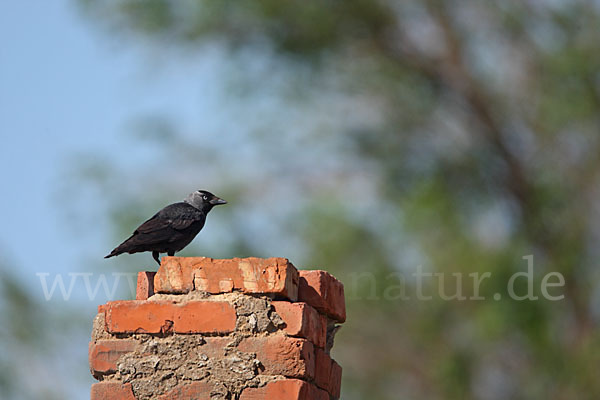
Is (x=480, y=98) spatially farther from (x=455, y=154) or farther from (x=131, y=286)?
(x=131, y=286)

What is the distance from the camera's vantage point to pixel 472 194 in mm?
14789

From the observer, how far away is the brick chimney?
3.54 m

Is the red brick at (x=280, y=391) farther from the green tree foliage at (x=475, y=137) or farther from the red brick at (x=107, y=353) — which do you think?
the green tree foliage at (x=475, y=137)

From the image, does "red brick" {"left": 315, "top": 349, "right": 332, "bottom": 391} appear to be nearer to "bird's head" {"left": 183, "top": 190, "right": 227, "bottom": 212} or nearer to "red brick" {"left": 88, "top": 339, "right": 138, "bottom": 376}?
"red brick" {"left": 88, "top": 339, "right": 138, "bottom": 376}

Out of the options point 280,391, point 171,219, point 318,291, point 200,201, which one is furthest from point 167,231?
point 280,391

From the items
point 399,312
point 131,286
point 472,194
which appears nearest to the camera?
point 472,194

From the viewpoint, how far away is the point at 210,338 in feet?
11.8

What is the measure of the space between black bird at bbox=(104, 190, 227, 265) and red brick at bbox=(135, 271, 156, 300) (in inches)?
20.8

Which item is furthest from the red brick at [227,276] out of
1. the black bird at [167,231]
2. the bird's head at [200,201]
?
the bird's head at [200,201]

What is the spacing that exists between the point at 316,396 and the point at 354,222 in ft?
42.3

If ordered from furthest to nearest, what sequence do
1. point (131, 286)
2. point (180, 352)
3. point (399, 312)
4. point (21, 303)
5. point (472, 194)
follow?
1. point (21, 303)
2. point (399, 312)
3. point (131, 286)
4. point (472, 194)
5. point (180, 352)

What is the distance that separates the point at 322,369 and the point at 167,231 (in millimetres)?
1126

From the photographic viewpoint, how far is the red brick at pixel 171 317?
11.8 ft

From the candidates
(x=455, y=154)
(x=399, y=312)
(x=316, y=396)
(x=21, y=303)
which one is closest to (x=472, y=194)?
(x=455, y=154)
